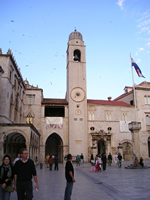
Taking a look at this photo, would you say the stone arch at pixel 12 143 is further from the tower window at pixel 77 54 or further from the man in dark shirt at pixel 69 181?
the tower window at pixel 77 54

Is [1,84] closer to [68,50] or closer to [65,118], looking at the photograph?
[65,118]

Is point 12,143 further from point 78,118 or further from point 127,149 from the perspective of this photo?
point 127,149

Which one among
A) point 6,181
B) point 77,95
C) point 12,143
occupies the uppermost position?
point 77,95

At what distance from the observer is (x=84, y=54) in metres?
40.8

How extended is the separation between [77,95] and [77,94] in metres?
0.19

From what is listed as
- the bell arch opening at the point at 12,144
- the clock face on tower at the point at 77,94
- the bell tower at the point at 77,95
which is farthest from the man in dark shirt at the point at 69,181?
the clock face on tower at the point at 77,94

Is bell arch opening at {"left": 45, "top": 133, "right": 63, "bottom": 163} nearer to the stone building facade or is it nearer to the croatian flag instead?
the stone building facade

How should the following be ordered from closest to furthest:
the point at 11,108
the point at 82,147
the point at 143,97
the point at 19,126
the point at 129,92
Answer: the point at 19,126
the point at 11,108
the point at 82,147
the point at 143,97
the point at 129,92

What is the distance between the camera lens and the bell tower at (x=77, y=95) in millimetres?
35969

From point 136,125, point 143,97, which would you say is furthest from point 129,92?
point 136,125

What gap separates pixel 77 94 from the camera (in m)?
38.2

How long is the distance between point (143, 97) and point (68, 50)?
18675 millimetres

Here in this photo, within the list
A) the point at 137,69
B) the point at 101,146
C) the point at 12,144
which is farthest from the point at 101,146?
the point at 137,69

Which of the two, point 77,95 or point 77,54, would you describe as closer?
point 77,95
